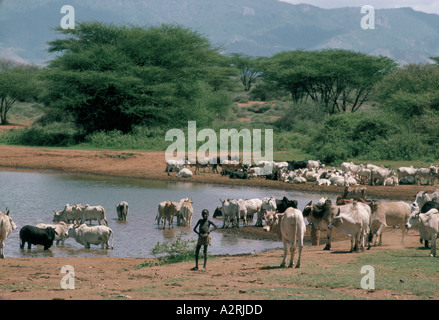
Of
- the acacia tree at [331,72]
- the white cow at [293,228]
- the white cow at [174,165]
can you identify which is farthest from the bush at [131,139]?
the white cow at [293,228]

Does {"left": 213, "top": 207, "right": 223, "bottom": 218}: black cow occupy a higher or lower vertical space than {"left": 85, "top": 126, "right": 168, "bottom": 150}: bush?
lower

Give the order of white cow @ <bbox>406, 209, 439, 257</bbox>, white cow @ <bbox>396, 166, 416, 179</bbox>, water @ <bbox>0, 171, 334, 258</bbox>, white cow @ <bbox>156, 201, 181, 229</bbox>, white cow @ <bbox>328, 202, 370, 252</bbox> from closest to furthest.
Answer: white cow @ <bbox>406, 209, 439, 257</bbox>, white cow @ <bbox>328, 202, 370, 252</bbox>, water @ <bbox>0, 171, 334, 258</bbox>, white cow @ <bbox>156, 201, 181, 229</bbox>, white cow @ <bbox>396, 166, 416, 179</bbox>

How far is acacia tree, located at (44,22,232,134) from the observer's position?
4250 centimetres

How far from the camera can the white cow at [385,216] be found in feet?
47.3

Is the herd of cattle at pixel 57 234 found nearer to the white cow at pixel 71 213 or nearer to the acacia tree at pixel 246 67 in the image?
the white cow at pixel 71 213

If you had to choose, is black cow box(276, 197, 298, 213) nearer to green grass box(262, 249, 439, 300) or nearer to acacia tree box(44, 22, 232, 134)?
green grass box(262, 249, 439, 300)

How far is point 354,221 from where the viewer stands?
1320cm

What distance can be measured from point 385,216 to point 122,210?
8.30 m

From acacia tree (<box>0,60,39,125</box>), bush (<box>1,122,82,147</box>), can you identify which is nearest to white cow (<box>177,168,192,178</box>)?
bush (<box>1,122,82,147</box>)

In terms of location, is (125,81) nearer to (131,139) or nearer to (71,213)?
(131,139)

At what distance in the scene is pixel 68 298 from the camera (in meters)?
8.75

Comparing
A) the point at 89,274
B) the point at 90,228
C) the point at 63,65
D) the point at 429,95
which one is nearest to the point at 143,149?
the point at 63,65

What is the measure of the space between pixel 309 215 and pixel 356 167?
13.2m

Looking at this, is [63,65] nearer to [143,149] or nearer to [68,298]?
[143,149]
